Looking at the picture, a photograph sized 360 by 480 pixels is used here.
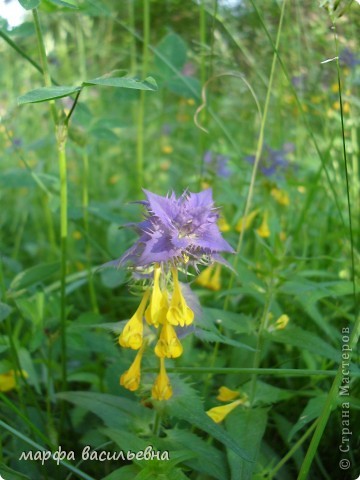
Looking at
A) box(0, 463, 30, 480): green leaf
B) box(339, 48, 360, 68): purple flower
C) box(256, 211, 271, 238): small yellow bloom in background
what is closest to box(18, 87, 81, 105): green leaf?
box(0, 463, 30, 480): green leaf

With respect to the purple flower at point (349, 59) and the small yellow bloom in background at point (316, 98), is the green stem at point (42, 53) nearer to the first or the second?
the purple flower at point (349, 59)

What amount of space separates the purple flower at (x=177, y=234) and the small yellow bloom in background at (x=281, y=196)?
2.58 feet

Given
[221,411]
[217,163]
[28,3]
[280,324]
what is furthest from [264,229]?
[28,3]

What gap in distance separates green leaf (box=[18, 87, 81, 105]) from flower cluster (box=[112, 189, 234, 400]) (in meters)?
0.15

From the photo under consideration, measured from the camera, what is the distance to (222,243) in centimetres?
69

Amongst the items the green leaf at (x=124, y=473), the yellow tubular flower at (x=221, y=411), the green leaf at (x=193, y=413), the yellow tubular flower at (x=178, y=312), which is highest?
the yellow tubular flower at (x=178, y=312)

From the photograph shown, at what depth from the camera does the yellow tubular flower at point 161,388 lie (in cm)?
71

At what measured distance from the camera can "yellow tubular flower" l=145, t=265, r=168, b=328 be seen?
68cm

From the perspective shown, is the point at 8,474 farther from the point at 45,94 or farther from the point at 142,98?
the point at 142,98

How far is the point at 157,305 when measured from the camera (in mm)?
679

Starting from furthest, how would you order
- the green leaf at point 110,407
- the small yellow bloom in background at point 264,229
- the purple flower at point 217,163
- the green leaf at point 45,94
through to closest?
the purple flower at point 217,163 < the small yellow bloom in background at point 264,229 < the green leaf at point 110,407 < the green leaf at point 45,94

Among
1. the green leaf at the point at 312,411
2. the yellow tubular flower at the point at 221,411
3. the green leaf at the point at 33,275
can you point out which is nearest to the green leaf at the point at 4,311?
the green leaf at the point at 33,275

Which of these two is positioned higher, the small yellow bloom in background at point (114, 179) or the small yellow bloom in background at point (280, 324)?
the small yellow bloom in background at point (114, 179)

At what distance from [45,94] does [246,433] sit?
0.54 metres
